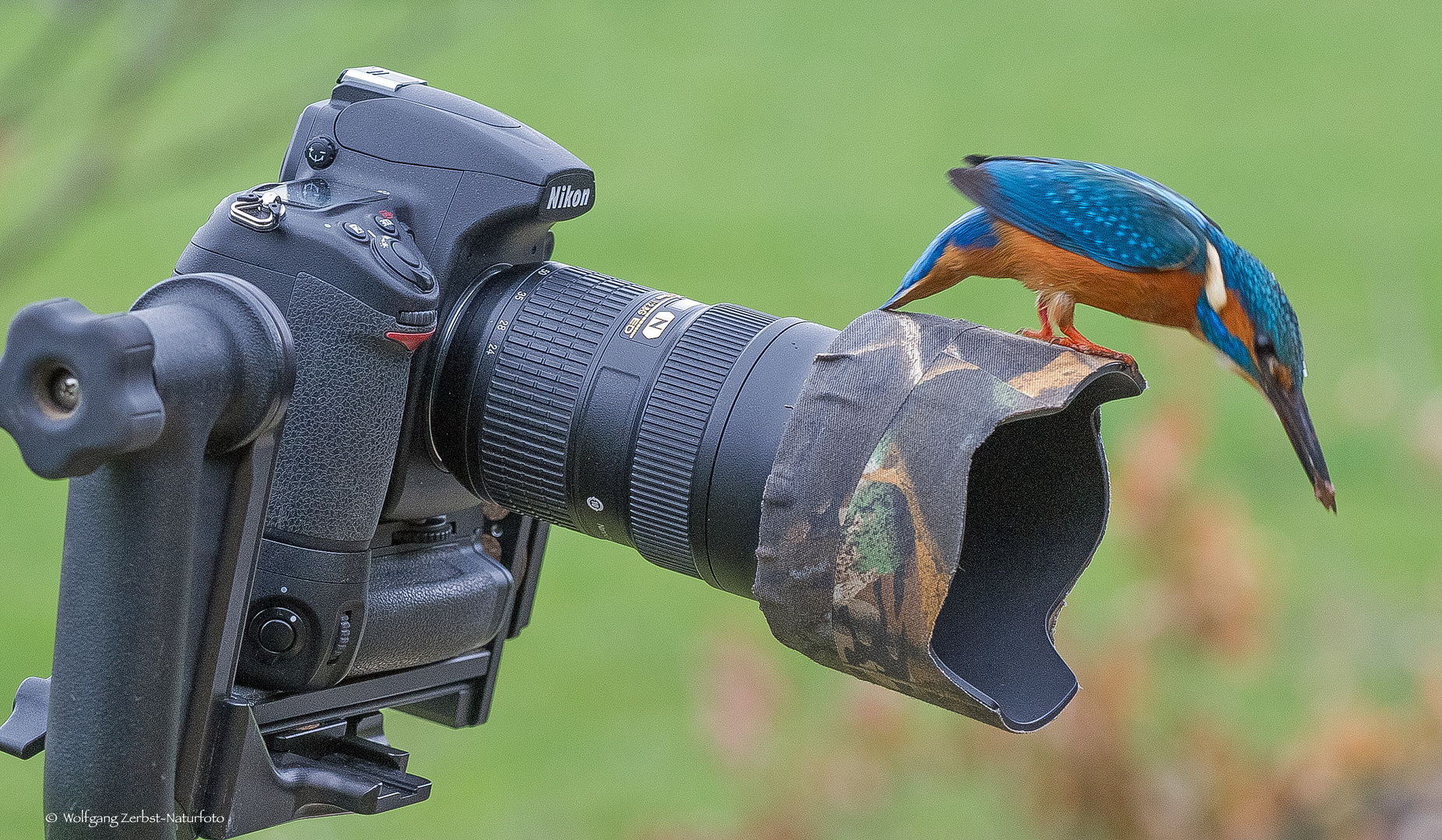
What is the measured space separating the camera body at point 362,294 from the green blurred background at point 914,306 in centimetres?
40

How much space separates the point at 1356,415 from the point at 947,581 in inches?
113

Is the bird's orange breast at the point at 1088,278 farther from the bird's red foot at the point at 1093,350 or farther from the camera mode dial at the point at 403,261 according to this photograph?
the camera mode dial at the point at 403,261

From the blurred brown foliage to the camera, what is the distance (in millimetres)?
1048

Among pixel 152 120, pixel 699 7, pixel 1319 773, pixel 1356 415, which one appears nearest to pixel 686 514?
pixel 1319 773

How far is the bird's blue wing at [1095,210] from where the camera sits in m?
1.17

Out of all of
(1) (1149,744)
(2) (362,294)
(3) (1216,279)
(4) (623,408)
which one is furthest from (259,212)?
(1) (1149,744)

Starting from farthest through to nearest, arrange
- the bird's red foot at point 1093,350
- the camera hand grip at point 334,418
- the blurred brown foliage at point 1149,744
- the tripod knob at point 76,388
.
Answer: the blurred brown foliage at point 1149,744, the camera hand grip at point 334,418, the bird's red foot at point 1093,350, the tripod knob at point 76,388

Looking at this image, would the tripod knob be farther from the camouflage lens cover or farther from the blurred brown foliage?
the blurred brown foliage

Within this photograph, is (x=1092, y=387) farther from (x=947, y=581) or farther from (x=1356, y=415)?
(x=1356, y=415)

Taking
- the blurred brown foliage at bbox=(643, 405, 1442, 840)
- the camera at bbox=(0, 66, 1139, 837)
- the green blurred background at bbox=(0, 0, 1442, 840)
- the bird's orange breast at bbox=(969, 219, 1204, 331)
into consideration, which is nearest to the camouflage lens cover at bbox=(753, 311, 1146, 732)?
the camera at bbox=(0, 66, 1139, 837)

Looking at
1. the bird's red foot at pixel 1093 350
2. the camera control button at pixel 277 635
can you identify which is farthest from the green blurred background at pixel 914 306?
the bird's red foot at pixel 1093 350

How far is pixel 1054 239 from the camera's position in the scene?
1.21m

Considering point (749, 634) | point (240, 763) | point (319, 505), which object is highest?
point (319, 505)

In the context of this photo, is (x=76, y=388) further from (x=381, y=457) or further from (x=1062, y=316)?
(x=1062, y=316)
